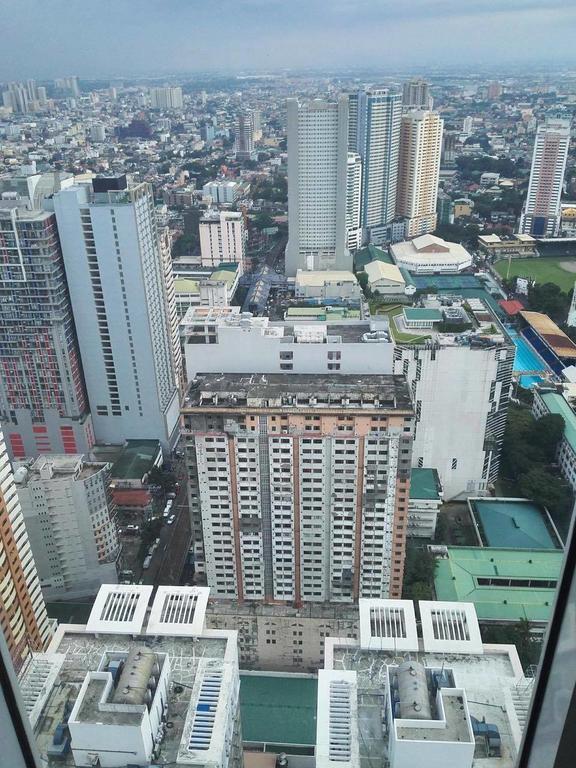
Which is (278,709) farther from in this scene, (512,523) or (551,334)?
(551,334)

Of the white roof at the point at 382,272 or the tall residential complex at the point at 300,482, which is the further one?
the white roof at the point at 382,272

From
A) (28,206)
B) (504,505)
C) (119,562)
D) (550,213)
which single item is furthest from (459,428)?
(550,213)

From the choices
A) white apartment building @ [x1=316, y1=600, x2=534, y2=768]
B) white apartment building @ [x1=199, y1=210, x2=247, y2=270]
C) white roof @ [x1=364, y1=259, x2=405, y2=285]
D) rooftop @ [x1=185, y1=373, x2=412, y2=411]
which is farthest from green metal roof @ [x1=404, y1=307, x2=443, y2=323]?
white apartment building @ [x1=199, y1=210, x2=247, y2=270]

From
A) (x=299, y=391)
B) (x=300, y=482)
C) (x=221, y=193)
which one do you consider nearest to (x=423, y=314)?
(x=299, y=391)

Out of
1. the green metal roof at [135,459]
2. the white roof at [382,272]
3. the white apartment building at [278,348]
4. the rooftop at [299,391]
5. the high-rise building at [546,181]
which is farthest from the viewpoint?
the high-rise building at [546,181]

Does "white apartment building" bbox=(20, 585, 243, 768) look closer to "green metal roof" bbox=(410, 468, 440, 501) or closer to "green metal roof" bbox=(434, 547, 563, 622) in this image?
"green metal roof" bbox=(434, 547, 563, 622)

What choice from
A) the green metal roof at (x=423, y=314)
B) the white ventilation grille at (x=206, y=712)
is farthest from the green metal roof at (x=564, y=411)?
the white ventilation grille at (x=206, y=712)

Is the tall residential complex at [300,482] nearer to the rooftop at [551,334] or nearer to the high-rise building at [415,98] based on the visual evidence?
the rooftop at [551,334]
